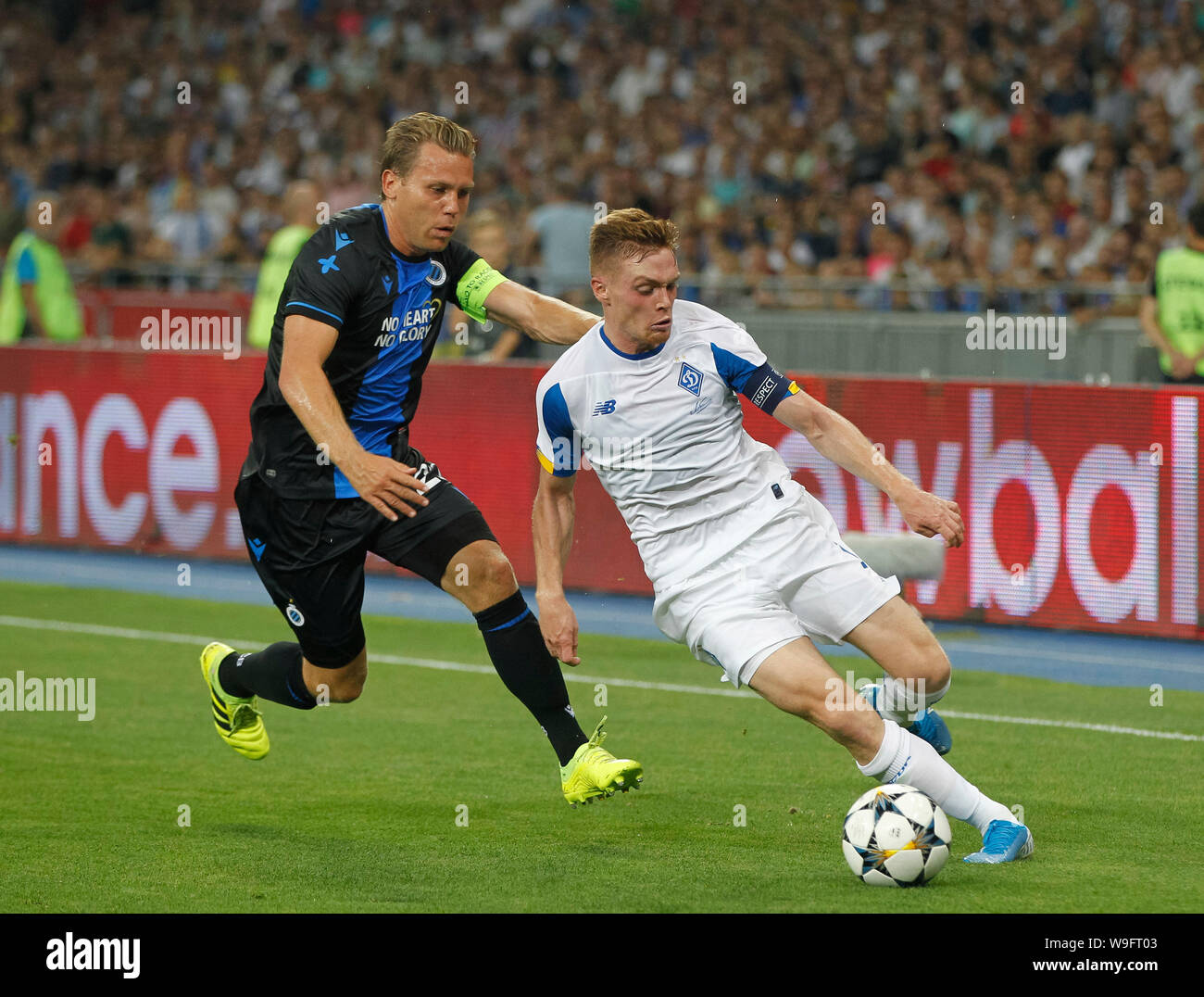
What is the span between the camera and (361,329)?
630 centimetres

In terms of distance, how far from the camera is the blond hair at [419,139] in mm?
6164

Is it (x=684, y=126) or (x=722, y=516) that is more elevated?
(x=684, y=126)

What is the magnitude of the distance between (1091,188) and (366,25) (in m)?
11.1

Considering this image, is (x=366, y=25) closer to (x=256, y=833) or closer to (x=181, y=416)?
(x=181, y=416)

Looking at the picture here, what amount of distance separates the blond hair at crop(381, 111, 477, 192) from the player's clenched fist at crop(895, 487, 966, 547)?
1.93m

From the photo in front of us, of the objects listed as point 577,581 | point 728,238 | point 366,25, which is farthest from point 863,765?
point 366,25

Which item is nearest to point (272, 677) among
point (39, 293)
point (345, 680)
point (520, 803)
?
point (345, 680)

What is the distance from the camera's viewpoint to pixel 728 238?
16.9m

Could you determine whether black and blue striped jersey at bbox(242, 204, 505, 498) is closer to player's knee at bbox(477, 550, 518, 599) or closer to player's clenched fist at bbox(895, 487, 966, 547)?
Answer: player's knee at bbox(477, 550, 518, 599)

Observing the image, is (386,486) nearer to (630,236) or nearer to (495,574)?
(495,574)

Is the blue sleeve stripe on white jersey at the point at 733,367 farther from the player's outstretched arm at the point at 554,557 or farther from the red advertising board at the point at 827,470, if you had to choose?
the red advertising board at the point at 827,470

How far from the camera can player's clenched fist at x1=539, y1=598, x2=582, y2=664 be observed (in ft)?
19.3

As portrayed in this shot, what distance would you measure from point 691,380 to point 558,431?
466 mm

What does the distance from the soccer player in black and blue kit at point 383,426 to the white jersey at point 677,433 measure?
571 mm
